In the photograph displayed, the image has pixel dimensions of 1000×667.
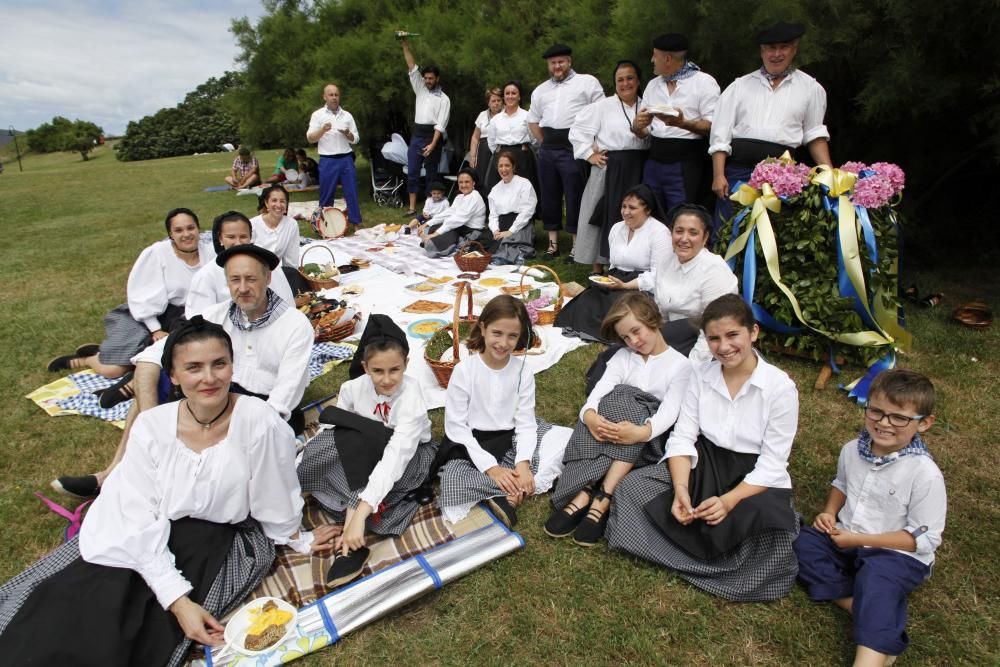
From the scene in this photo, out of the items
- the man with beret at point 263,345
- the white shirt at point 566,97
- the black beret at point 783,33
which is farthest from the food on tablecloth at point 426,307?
the black beret at point 783,33

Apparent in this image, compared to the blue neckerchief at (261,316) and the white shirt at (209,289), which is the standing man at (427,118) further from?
the blue neckerchief at (261,316)

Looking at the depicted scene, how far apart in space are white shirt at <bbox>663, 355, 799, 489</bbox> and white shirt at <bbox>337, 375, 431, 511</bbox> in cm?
130

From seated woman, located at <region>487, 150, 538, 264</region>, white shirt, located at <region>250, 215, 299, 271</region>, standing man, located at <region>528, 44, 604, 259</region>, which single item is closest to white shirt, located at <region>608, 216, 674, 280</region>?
standing man, located at <region>528, 44, 604, 259</region>

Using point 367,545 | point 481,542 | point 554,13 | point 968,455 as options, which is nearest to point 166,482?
point 367,545

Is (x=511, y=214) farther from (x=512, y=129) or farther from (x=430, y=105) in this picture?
(x=430, y=105)

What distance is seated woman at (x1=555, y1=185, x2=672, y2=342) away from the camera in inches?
197

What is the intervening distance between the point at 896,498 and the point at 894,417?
358mm

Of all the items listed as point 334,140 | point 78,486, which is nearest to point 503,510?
point 78,486

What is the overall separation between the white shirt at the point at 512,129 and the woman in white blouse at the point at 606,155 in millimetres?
1647

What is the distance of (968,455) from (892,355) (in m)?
1.07

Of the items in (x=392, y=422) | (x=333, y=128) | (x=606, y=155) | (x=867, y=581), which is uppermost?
(x=333, y=128)

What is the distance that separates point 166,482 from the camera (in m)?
2.38

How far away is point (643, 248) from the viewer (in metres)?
5.11

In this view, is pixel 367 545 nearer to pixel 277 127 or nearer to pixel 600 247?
pixel 600 247
